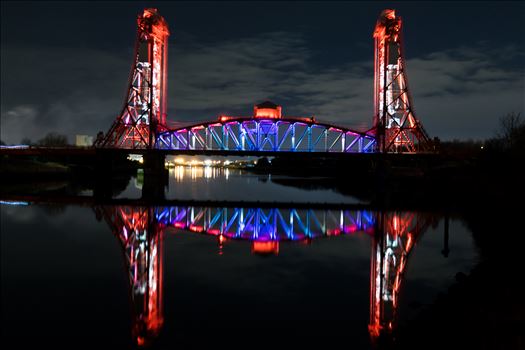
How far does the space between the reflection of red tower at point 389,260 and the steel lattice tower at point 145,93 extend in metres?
47.8

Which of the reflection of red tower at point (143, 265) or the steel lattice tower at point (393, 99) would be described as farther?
the steel lattice tower at point (393, 99)

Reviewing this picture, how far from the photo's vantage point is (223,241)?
84.1ft

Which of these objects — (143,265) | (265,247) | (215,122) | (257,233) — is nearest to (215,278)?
(143,265)

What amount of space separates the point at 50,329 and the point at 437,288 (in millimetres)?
12117

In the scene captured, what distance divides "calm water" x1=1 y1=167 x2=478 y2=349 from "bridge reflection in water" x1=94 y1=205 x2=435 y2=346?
8 cm

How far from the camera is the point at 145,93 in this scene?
75125 mm

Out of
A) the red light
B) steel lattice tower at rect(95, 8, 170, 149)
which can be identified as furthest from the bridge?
the red light

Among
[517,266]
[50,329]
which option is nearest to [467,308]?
[517,266]

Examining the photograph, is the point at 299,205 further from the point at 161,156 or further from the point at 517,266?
the point at 161,156

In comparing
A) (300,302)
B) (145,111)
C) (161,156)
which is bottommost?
(300,302)

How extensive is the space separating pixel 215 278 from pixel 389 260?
26.6 ft

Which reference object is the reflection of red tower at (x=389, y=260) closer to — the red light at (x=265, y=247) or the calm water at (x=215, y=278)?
the calm water at (x=215, y=278)

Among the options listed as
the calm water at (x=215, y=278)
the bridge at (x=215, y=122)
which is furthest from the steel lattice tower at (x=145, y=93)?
the calm water at (x=215, y=278)

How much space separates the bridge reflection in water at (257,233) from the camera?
46.2 ft
